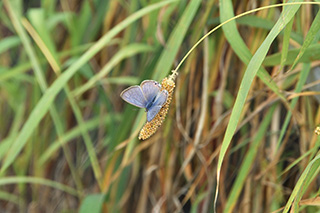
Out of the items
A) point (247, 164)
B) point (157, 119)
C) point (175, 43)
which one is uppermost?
point (175, 43)

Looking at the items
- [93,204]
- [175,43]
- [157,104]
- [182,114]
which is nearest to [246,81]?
[157,104]

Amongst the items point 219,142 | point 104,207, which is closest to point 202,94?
point 219,142

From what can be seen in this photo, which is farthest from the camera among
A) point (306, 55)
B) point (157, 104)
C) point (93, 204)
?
point (93, 204)

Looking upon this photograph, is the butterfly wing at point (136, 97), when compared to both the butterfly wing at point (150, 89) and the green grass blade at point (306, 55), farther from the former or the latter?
the green grass blade at point (306, 55)

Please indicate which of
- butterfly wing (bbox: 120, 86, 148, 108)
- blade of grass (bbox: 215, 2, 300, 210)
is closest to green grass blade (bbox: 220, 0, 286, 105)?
blade of grass (bbox: 215, 2, 300, 210)

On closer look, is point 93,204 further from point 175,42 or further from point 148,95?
point 148,95

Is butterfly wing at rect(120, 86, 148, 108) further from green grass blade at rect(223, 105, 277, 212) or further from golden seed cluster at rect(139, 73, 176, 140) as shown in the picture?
green grass blade at rect(223, 105, 277, 212)

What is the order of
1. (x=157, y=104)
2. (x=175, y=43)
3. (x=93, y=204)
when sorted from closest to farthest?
(x=157, y=104) → (x=175, y=43) → (x=93, y=204)

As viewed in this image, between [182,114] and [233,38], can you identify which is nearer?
[233,38]
